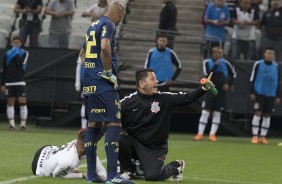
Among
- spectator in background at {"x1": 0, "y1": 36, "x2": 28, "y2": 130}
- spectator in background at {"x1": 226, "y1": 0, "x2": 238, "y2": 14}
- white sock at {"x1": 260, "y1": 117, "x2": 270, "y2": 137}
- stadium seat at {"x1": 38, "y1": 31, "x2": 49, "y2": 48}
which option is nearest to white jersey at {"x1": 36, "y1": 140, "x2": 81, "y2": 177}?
white sock at {"x1": 260, "y1": 117, "x2": 270, "y2": 137}

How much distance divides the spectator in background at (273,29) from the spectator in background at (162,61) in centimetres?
Answer: 284

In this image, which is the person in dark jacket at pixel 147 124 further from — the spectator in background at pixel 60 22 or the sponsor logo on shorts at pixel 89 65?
the spectator in background at pixel 60 22

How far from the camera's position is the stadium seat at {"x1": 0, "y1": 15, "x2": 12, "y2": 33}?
25750mm

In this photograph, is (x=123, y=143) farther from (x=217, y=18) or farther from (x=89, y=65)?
(x=217, y=18)

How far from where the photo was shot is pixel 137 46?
24.9m

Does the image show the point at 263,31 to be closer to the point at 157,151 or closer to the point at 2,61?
the point at 2,61

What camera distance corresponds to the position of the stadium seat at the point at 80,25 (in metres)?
24.9

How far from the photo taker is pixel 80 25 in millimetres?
25172

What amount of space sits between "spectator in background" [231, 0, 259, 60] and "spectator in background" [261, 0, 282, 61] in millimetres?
230

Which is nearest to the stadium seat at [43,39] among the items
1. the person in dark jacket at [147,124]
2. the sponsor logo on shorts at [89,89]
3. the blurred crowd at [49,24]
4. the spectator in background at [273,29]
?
the blurred crowd at [49,24]

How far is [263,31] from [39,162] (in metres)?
12.8

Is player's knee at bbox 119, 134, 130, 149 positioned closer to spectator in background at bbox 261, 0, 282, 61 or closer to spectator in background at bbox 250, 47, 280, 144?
spectator in background at bbox 250, 47, 280, 144

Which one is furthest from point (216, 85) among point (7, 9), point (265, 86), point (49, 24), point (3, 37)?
point (7, 9)

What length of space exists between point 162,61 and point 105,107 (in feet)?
36.1
